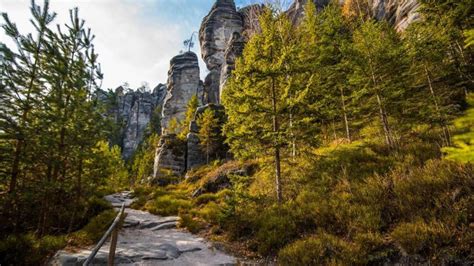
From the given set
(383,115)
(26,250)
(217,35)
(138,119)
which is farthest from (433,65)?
(138,119)

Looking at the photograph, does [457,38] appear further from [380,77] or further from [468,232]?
[468,232]

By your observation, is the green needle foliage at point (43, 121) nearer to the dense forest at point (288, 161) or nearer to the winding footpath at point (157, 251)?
the dense forest at point (288, 161)

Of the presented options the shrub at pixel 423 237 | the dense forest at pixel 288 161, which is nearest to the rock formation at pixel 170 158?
the dense forest at pixel 288 161

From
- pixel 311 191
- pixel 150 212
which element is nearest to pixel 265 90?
pixel 311 191

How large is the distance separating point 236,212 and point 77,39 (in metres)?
10.7

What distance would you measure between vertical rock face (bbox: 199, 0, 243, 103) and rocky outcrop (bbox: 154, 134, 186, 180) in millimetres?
21714

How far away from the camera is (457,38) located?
408 inches

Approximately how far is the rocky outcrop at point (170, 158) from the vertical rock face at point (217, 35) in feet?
71.2

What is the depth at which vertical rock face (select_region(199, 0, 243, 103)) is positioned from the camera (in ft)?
172

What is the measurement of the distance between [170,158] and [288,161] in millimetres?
24036

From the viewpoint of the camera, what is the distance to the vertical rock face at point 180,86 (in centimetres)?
5166

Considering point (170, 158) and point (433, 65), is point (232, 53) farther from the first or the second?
point (433, 65)

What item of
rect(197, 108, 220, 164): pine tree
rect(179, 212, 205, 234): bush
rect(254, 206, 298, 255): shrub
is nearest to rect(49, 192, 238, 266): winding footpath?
rect(179, 212, 205, 234): bush

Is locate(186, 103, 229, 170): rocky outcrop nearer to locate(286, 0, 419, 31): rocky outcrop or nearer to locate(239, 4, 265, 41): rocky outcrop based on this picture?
locate(239, 4, 265, 41): rocky outcrop
